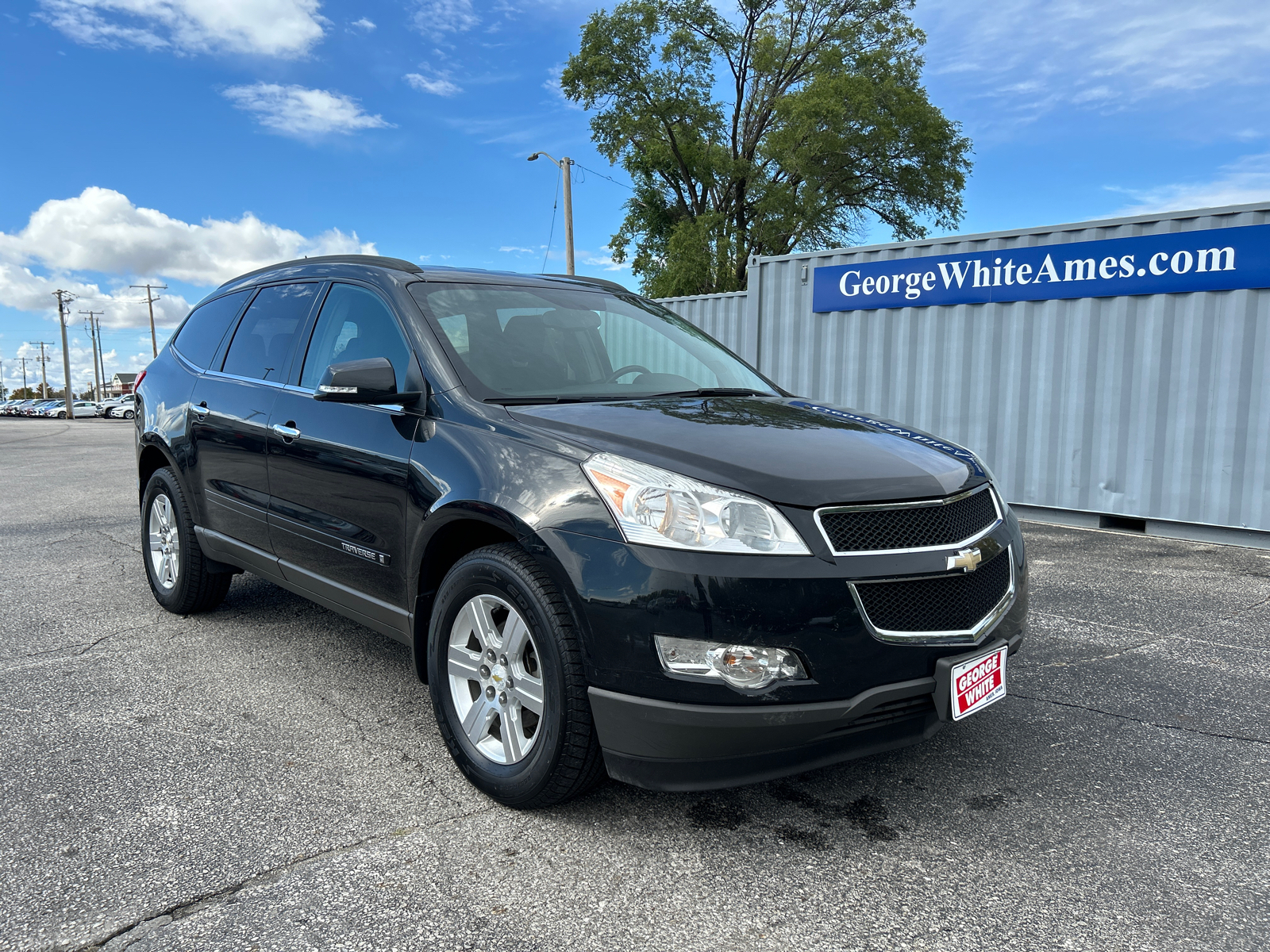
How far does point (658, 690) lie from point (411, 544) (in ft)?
3.72

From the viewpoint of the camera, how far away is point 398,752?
314cm

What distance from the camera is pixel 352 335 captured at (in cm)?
367

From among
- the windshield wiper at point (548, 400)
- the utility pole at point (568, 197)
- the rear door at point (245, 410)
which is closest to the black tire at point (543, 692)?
the windshield wiper at point (548, 400)

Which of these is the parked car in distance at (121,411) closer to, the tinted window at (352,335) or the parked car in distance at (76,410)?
the parked car in distance at (76,410)

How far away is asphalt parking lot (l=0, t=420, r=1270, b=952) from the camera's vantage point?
2164 millimetres

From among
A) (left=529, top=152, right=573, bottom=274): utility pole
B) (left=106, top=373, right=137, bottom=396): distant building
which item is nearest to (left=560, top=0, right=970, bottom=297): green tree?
(left=529, top=152, right=573, bottom=274): utility pole

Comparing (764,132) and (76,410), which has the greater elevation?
(764,132)

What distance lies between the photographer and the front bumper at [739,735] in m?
2.30

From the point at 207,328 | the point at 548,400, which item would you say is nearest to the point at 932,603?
the point at 548,400

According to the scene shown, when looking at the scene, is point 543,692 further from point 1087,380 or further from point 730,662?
point 1087,380

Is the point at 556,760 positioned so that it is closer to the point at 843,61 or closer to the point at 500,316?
the point at 500,316

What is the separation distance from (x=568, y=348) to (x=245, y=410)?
1625 mm

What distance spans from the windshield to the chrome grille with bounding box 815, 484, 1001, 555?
3.54 ft

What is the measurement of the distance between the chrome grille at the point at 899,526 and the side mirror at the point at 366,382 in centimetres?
154
